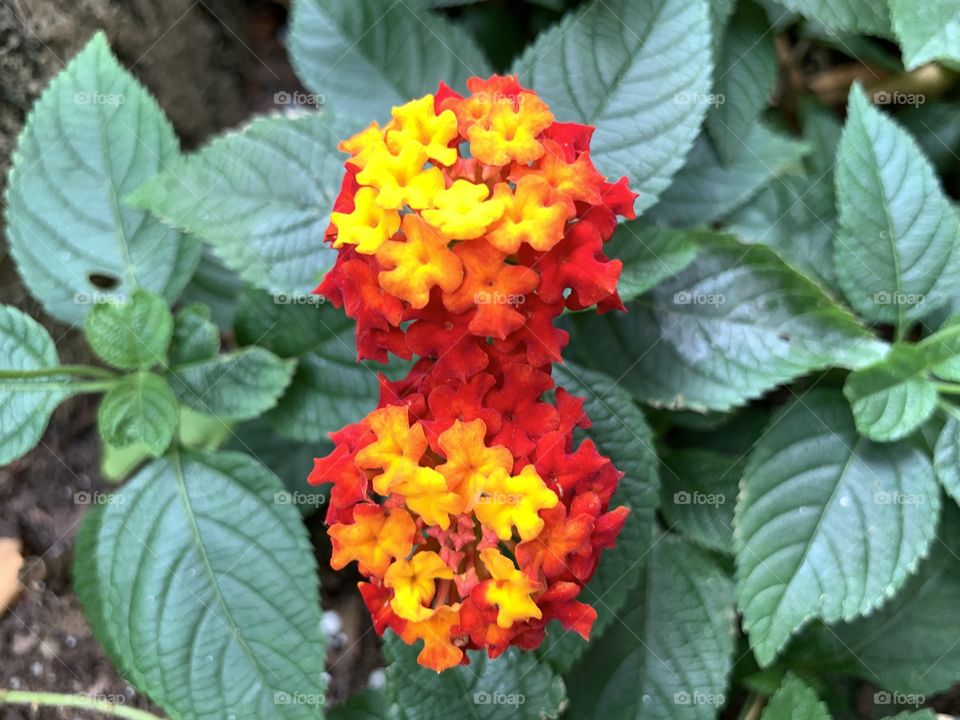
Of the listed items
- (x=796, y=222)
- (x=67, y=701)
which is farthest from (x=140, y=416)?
(x=796, y=222)

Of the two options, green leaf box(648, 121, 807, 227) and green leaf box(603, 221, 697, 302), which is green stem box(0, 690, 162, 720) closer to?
green leaf box(603, 221, 697, 302)

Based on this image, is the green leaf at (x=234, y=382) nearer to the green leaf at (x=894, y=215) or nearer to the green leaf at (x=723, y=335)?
the green leaf at (x=723, y=335)

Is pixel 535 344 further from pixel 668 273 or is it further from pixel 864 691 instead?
pixel 864 691

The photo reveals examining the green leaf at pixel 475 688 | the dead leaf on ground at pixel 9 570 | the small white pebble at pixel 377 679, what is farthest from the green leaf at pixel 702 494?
the dead leaf on ground at pixel 9 570

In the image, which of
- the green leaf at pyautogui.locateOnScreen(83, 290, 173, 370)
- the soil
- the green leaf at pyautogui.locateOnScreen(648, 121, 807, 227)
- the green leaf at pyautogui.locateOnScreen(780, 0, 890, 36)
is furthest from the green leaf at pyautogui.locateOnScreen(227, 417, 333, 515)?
the green leaf at pyautogui.locateOnScreen(780, 0, 890, 36)

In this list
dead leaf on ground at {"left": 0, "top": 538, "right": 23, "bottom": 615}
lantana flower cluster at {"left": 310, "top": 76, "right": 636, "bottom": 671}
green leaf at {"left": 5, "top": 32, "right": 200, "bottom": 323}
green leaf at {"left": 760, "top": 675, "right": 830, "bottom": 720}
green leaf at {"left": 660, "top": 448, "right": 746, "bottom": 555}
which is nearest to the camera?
lantana flower cluster at {"left": 310, "top": 76, "right": 636, "bottom": 671}
